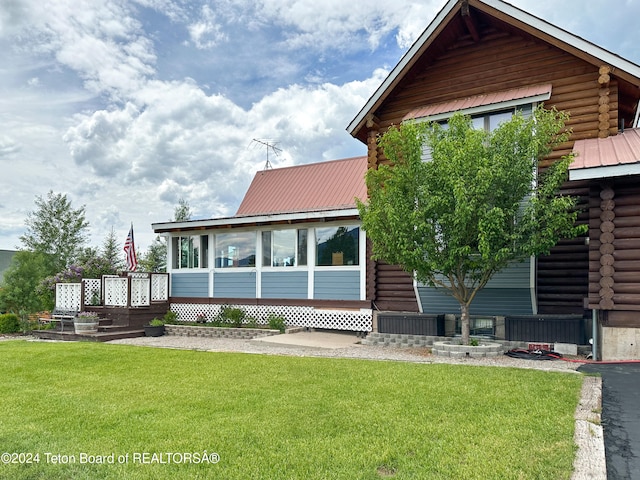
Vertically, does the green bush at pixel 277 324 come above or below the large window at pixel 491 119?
below

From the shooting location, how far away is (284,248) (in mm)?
15969

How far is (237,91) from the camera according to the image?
2180 cm

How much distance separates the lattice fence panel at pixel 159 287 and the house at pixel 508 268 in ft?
1.35

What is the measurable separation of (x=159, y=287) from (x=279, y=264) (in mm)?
5122

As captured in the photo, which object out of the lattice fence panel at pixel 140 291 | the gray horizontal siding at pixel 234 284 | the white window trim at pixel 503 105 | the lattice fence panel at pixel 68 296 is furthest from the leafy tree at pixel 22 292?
the white window trim at pixel 503 105

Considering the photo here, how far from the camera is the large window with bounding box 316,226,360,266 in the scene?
47.6ft

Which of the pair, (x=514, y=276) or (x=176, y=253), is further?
(x=176, y=253)

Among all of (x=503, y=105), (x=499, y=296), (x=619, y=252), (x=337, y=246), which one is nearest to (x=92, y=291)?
(x=337, y=246)

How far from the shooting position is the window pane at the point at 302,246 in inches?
611

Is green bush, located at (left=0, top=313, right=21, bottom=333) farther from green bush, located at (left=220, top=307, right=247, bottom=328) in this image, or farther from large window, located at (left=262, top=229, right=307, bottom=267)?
large window, located at (left=262, top=229, right=307, bottom=267)

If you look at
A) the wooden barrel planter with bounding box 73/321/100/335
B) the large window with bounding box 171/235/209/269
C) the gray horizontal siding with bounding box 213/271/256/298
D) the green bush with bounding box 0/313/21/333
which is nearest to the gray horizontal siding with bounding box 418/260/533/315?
the gray horizontal siding with bounding box 213/271/256/298

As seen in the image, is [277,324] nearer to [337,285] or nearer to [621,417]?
[337,285]

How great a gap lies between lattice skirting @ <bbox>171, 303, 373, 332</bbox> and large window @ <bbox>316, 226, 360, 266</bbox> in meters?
1.57

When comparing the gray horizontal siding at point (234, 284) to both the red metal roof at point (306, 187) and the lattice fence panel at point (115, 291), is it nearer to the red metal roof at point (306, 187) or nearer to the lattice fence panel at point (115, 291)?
the lattice fence panel at point (115, 291)
